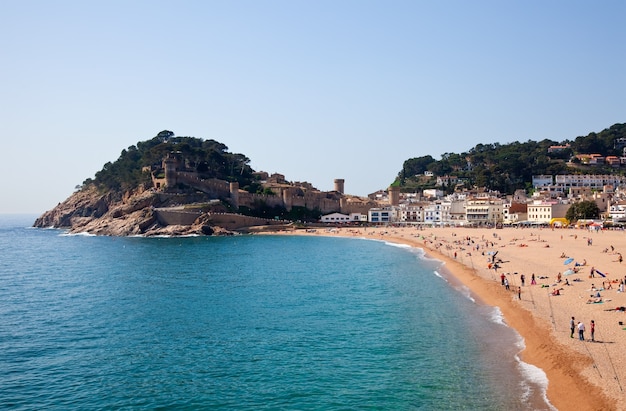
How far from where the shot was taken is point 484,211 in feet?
228

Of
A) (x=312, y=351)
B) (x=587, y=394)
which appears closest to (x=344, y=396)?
(x=312, y=351)

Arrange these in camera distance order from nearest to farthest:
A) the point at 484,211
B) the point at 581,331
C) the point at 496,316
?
1. the point at 581,331
2. the point at 496,316
3. the point at 484,211

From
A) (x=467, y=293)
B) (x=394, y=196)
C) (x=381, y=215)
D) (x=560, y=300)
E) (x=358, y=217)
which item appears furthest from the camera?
(x=394, y=196)

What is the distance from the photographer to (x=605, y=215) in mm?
58844

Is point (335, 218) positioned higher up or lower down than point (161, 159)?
lower down

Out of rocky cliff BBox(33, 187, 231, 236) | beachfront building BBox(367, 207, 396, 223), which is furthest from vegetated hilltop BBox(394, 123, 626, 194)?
rocky cliff BBox(33, 187, 231, 236)

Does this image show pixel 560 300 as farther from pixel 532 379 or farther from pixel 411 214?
pixel 411 214

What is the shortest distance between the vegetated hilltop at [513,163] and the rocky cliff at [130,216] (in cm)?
4543

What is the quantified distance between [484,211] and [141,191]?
4460cm

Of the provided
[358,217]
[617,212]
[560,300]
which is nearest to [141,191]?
[358,217]

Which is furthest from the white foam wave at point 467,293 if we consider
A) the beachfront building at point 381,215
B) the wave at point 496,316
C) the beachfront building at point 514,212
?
the beachfront building at point 381,215

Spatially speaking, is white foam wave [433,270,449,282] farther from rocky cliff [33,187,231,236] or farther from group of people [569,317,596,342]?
rocky cliff [33,187,231,236]

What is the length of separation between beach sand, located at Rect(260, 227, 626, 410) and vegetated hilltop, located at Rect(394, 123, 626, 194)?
43561 mm

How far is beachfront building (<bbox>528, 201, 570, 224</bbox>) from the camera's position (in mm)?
62188
